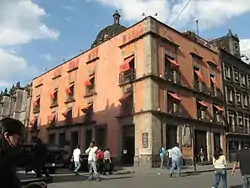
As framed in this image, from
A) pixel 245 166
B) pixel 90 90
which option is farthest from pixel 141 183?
pixel 90 90

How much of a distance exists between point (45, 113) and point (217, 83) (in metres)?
21.2

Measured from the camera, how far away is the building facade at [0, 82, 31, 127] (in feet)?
164

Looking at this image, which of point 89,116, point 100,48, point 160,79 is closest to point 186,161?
point 160,79

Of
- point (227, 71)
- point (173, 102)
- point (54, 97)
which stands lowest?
point (173, 102)

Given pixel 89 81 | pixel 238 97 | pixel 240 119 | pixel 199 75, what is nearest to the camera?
pixel 199 75

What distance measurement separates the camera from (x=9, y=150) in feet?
9.39

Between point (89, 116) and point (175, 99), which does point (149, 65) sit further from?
point (89, 116)

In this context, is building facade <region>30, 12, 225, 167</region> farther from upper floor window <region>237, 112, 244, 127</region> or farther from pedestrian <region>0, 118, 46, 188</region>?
pedestrian <region>0, 118, 46, 188</region>

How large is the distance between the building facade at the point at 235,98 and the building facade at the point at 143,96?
244cm

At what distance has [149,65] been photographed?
2964 cm

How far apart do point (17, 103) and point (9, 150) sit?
52385mm

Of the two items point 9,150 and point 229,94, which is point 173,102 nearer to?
point 229,94

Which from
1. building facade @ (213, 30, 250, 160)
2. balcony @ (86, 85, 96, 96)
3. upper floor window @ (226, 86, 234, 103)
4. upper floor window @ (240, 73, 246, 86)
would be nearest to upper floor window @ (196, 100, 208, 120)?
building facade @ (213, 30, 250, 160)

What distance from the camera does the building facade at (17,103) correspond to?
50028 mm
